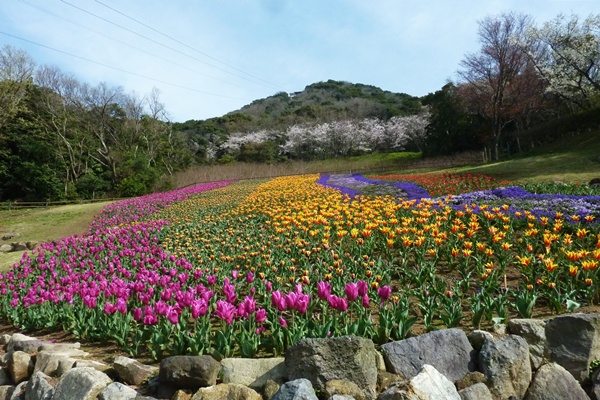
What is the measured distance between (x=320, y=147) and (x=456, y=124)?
77.8 feet

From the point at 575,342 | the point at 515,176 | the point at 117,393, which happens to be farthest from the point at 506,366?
the point at 515,176

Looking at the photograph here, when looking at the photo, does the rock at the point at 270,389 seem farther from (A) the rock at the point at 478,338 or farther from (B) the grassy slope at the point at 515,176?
(B) the grassy slope at the point at 515,176

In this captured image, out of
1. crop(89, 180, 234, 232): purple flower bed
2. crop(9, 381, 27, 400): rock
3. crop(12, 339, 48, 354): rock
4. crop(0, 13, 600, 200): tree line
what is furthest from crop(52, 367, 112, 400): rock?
crop(0, 13, 600, 200): tree line

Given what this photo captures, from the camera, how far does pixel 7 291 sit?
708 cm

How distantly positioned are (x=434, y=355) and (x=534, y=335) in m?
0.87

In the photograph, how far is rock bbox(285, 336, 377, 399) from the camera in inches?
114

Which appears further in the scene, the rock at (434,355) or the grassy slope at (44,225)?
the grassy slope at (44,225)

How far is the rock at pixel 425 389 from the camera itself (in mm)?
2575

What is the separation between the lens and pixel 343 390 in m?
2.78

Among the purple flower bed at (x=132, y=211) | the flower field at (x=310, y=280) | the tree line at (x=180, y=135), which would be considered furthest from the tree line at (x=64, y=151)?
the flower field at (x=310, y=280)

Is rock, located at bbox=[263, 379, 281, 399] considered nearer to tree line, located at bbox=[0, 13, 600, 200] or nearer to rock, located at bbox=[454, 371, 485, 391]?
rock, located at bbox=[454, 371, 485, 391]

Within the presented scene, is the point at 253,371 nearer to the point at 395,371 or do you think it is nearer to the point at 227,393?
the point at 227,393

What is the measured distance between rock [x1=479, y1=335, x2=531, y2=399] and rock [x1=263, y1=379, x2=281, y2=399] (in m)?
1.58

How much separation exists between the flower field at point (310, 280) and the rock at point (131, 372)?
338 mm
